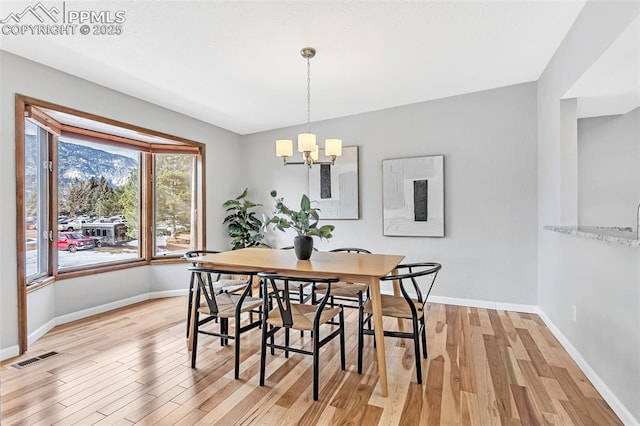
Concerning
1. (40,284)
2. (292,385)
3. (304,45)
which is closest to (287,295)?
(292,385)

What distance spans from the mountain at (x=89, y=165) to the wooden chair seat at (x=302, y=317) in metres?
3.06

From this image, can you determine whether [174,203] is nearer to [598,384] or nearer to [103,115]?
[103,115]

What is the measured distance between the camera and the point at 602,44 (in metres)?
2.15

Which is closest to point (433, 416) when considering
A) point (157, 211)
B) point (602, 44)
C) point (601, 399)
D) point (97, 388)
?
point (601, 399)

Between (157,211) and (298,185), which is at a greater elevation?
(298,185)

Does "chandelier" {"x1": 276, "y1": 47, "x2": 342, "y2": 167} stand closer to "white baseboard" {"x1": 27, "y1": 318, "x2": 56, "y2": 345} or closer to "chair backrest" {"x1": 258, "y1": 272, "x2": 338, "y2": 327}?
"chair backrest" {"x1": 258, "y1": 272, "x2": 338, "y2": 327}

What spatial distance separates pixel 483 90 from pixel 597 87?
4.88ft

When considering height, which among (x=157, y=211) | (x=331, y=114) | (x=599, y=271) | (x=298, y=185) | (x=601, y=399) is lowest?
(x=601, y=399)

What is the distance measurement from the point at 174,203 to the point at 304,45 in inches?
120

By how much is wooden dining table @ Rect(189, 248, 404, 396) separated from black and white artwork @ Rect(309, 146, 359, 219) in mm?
1606

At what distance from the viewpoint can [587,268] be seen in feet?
8.07

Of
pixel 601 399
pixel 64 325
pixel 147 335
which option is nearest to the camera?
pixel 601 399

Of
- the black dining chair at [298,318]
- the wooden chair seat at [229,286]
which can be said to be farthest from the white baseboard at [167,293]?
the black dining chair at [298,318]

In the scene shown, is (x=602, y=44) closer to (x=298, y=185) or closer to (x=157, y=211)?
(x=298, y=185)
